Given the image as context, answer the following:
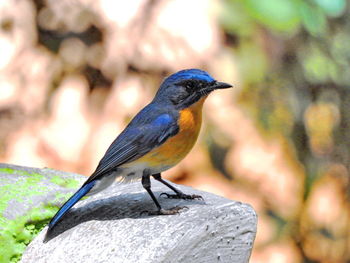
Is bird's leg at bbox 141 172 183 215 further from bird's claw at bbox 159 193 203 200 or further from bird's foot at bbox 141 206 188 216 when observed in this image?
bird's claw at bbox 159 193 203 200

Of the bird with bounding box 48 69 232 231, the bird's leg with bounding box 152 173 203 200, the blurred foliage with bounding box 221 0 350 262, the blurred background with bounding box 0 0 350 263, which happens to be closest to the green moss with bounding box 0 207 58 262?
the bird with bounding box 48 69 232 231

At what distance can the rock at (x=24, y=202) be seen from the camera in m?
3.93

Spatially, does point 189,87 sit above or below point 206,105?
above

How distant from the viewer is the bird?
12.3 feet

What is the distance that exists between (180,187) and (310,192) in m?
2.12

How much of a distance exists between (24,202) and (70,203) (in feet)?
1.33

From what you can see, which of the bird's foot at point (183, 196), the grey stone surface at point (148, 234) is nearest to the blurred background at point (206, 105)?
the bird's foot at point (183, 196)

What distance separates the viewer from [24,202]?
4.09 metres

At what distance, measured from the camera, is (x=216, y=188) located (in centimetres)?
586

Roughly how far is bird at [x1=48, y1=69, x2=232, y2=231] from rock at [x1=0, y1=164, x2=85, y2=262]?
213 mm

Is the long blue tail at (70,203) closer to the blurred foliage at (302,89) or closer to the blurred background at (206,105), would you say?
the blurred background at (206,105)

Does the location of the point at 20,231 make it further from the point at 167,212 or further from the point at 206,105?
the point at 206,105

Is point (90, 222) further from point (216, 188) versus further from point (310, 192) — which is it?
Answer: point (310, 192)

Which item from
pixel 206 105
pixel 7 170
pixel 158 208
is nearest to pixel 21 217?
pixel 7 170
